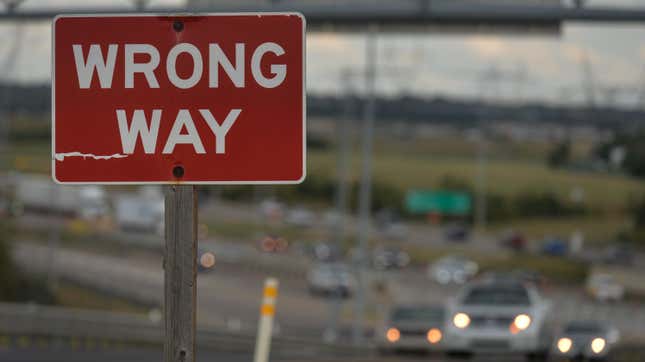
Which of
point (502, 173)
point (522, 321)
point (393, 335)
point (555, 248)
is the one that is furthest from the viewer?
point (502, 173)

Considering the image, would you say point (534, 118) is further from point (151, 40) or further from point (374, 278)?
point (151, 40)

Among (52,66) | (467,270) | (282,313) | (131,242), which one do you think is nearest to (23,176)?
(131,242)

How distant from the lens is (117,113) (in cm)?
579

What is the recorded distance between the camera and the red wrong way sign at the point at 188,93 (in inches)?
227

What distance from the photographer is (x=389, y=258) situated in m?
91.5

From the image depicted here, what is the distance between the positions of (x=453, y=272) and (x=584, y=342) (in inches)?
2224

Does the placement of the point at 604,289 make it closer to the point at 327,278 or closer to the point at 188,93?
the point at 327,278

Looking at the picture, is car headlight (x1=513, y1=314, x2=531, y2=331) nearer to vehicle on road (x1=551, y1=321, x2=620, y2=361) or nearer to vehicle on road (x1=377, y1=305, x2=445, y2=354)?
vehicle on road (x1=551, y1=321, x2=620, y2=361)

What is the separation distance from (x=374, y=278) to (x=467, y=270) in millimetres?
5675

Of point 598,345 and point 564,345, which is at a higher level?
point 598,345

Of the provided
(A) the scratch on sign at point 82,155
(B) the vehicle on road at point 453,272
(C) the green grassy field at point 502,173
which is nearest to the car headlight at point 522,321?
(A) the scratch on sign at point 82,155

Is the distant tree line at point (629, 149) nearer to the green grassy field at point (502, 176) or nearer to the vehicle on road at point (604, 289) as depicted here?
the vehicle on road at point (604, 289)

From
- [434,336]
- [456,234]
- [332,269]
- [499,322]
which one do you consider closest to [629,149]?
[332,269]

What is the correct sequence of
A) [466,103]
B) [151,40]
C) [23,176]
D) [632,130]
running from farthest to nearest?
[466,103], [632,130], [23,176], [151,40]
